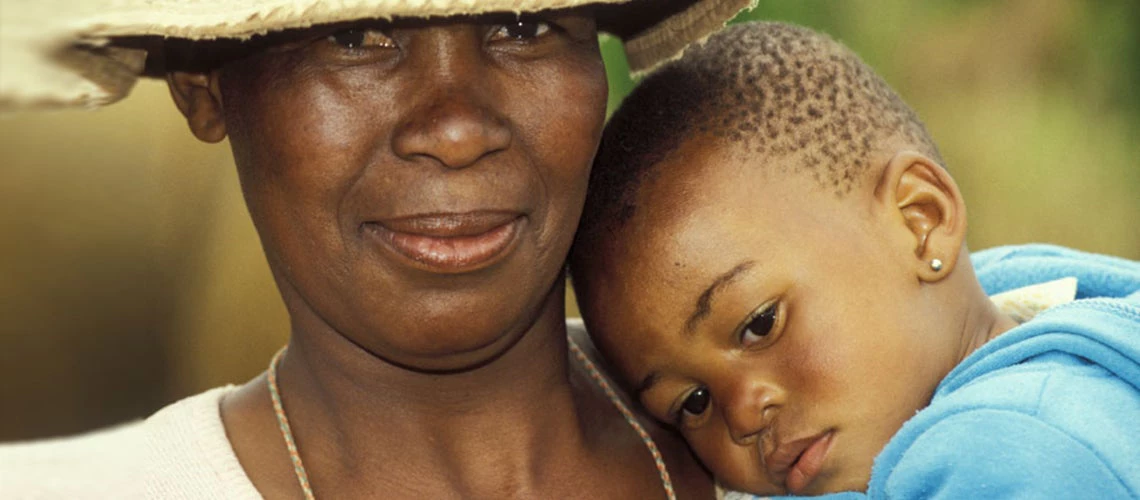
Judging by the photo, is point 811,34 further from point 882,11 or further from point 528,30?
point 882,11

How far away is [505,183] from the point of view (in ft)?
6.05

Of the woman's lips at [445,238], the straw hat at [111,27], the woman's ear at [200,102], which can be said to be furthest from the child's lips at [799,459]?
the woman's ear at [200,102]

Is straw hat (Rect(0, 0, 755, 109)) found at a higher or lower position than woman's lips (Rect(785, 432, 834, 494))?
higher

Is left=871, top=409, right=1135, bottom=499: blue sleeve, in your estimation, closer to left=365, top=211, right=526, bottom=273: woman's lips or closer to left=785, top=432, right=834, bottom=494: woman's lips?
left=785, top=432, right=834, bottom=494: woman's lips

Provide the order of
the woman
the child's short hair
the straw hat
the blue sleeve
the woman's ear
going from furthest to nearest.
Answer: the child's short hair
the woman's ear
the woman
the blue sleeve
the straw hat

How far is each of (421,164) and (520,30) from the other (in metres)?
0.23

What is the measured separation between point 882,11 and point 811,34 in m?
2.16

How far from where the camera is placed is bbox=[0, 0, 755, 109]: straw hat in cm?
142

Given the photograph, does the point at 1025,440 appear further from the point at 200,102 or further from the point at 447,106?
the point at 200,102

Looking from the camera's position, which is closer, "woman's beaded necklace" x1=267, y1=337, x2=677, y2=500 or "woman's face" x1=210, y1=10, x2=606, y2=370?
"woman's face" x1=210, y1=10, x2=606, y2=370

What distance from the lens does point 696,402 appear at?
2223 millimetres

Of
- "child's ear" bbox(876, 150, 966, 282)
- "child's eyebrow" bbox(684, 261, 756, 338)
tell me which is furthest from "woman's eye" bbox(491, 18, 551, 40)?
"child's ear" bbox(876, 150, 966, 282)

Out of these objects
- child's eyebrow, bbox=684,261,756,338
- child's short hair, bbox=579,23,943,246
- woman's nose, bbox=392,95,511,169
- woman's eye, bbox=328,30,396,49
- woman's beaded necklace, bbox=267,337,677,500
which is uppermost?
woman's eye, bbox=328,30,396,49

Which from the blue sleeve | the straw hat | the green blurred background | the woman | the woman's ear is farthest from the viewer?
the green blurred background
